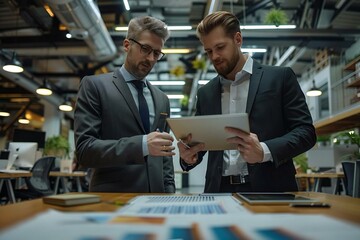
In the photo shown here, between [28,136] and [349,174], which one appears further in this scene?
[28,136]

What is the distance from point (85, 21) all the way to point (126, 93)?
4655 millimetres

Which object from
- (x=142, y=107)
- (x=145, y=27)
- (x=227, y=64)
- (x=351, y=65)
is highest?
(x=351, y=65)

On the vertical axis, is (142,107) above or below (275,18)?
below

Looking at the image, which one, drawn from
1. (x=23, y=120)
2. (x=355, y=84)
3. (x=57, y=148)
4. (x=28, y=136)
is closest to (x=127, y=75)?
(x=28, y=136)

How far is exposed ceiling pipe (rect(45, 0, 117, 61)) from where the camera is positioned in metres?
5.28

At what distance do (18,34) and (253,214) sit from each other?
30.3ft

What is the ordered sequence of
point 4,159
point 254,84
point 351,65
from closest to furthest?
point 254,84 < point 4,159 < point 351,65

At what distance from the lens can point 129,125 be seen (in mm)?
1604

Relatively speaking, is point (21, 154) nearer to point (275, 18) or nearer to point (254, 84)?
point (254, 84)

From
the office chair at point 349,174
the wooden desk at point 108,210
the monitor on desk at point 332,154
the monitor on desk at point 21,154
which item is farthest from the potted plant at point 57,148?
the wooden desk at point 108,210

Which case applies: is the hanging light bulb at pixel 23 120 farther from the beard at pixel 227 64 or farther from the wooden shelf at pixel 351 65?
the beard at pixel 227 64

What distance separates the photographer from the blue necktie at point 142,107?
1678 mm

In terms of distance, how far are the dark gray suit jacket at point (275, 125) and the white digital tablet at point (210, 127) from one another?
0.66 ft

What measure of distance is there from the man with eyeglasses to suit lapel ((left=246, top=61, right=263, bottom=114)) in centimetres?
42
